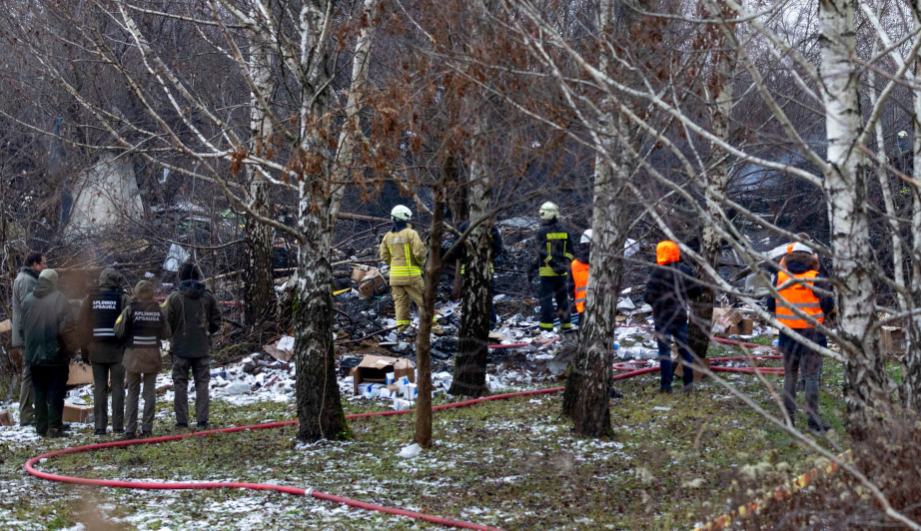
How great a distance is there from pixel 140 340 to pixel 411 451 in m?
3.15

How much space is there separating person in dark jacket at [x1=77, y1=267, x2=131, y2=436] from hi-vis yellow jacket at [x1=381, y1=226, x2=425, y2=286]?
3983 millimetres

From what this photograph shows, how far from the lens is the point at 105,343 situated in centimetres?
892

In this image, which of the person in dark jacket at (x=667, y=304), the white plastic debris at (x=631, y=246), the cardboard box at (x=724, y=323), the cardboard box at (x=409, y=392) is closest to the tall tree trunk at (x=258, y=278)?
the cardboard box at (x=409, y=392)

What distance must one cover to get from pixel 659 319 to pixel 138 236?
33.2 ft

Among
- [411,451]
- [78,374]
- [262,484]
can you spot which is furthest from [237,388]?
[262,484]

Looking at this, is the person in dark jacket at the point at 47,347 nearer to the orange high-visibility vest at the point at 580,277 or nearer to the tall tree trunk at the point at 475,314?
the tall tree trunk at the point at 475,314

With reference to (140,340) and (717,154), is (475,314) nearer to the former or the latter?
(717,154)

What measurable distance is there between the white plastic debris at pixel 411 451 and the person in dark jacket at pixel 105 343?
3.31 meters

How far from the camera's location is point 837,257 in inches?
167

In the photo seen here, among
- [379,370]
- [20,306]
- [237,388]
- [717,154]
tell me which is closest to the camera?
[717,154]

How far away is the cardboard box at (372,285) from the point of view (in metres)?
15.0

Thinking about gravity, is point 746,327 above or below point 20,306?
below

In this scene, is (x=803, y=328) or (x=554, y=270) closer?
(x=803, y=328)

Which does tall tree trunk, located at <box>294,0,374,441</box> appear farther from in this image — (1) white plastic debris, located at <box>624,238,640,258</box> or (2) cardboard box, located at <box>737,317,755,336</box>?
(2) cardboard box, located at <box>737,317,755,336</box>
